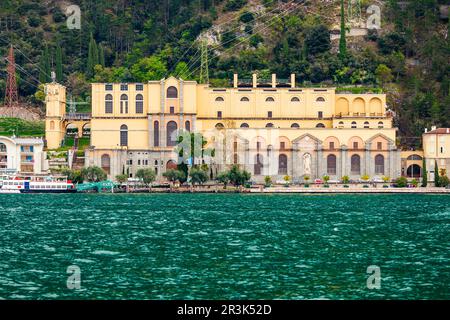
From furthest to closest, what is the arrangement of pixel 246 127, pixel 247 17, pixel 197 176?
1. pixel 247 17
2. pixel 246 127
3. pixel 197 176

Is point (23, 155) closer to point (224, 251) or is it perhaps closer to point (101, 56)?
point (101, 56)

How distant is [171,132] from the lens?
14038cm

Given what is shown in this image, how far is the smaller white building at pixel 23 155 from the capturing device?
13662cm

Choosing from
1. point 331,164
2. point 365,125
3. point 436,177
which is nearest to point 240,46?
point 365,125

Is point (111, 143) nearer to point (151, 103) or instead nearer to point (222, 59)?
point (151, 103)

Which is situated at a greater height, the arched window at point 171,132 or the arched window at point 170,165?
the arched window at point 171,132

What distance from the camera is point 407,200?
110 meters

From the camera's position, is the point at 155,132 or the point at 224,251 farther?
the point at 155,132

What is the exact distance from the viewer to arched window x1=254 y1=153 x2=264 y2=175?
135125 mm

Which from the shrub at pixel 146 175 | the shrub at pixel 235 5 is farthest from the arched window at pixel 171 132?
the shrub at pixel 235 5

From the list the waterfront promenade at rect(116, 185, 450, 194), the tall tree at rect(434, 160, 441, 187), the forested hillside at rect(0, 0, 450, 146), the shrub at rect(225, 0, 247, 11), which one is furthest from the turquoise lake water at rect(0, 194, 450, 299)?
the shrub at rect(225, 0, 247, 11)

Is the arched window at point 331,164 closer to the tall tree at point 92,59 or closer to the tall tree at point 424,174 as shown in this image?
the tall tree at point 424,174

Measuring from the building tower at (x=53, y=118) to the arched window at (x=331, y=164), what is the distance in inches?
1310

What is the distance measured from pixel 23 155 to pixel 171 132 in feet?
58.5
